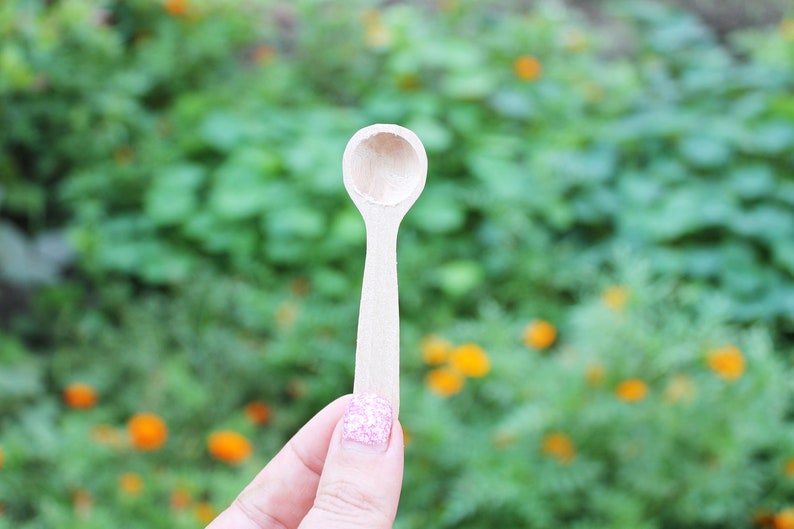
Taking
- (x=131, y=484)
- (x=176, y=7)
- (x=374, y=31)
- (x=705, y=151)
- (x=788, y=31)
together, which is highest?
(x=788, y=31)

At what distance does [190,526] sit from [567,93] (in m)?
2.10

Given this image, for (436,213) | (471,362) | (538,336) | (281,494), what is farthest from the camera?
(436,213)

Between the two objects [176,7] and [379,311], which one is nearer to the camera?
[379,311]

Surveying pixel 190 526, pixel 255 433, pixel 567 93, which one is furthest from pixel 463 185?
pixel 190 526

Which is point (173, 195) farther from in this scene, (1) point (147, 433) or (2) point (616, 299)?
(2) point (616, 299)

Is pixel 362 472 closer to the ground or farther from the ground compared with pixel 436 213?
closer to the ground

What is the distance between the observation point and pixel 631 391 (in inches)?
69.9

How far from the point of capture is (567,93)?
3068 millimetres

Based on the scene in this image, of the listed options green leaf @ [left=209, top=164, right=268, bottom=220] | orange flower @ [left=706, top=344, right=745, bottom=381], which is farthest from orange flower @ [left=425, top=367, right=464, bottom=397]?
green leaf @ [left=209, top=164, right=268, bottom=220]

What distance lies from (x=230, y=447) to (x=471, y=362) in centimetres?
57

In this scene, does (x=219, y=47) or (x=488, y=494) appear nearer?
(x=488, y=494)

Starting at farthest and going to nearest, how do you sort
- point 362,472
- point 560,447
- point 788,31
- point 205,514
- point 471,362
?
1. point 788,31
2. point 471,362
3. point 560,447
4. point 205,514
5. point 362,472

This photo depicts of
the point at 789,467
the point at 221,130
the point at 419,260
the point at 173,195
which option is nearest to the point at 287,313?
the point at 419,260

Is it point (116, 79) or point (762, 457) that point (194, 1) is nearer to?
point (116, 79)
